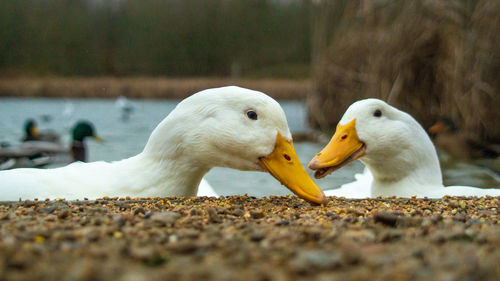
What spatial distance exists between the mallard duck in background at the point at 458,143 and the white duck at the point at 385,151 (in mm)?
4001

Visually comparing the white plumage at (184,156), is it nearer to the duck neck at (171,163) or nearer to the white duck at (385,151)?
the duck neck at (171,163)

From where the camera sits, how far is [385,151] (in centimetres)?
418

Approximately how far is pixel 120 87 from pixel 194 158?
19.0m

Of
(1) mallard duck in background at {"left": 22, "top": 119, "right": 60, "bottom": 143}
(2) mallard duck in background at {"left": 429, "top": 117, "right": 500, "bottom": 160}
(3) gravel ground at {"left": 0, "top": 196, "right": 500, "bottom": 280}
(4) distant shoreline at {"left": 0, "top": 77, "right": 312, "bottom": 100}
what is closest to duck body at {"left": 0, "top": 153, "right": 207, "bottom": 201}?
(3) gravel ground at {"left": 0, "top": 196, "right": 500, "bottom": 280}

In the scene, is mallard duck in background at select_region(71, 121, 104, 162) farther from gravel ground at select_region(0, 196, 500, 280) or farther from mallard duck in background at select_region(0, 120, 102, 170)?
gravel ground at select_region(0, 196, 500, 280)

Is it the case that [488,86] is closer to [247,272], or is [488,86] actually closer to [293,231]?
[293,231]

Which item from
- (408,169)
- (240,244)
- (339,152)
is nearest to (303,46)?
(408,169)

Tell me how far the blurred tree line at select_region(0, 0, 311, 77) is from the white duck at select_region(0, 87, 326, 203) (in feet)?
54.2

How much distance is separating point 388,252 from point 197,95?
5.85 ft

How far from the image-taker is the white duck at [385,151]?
13.0 feet

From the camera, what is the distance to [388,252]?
151 centimetres

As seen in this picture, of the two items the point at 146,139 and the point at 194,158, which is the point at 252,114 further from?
the point at 146,139

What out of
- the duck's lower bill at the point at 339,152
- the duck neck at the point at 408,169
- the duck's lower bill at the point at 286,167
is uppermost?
the duck's lower bill at the point at 286,167

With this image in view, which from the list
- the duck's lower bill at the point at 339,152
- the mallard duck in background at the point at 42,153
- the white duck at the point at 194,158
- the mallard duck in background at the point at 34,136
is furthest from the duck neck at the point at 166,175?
the mallard duck in background at the point at 34,136
